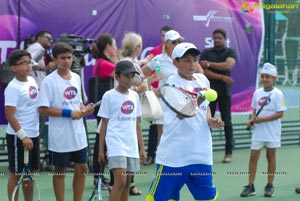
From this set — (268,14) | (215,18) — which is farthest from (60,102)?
(268,14)

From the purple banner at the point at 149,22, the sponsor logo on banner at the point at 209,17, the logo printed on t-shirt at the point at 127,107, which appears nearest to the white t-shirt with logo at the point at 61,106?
the logo printed on t-shirt at the point at 127,107

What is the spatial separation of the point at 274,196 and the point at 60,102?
273 cm

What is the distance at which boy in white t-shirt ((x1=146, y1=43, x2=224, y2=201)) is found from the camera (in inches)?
209

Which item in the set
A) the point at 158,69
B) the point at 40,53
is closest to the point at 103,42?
the point at 158,69

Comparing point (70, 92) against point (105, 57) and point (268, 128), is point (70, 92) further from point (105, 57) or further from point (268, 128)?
point (268, 128)

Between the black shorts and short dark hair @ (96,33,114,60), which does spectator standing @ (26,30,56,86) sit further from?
the black shorts

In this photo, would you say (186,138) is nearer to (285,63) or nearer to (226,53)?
(226,53)

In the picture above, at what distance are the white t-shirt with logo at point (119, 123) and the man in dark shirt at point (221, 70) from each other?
3899mm

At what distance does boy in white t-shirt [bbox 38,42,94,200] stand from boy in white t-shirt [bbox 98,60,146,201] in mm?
205

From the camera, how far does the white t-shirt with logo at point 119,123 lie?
6.27 m

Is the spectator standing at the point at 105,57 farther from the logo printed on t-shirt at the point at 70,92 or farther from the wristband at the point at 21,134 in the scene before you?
the wristband at the point at 21,134

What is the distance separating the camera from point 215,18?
37.0ft

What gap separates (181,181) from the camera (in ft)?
17.5

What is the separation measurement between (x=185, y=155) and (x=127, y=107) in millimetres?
1190
